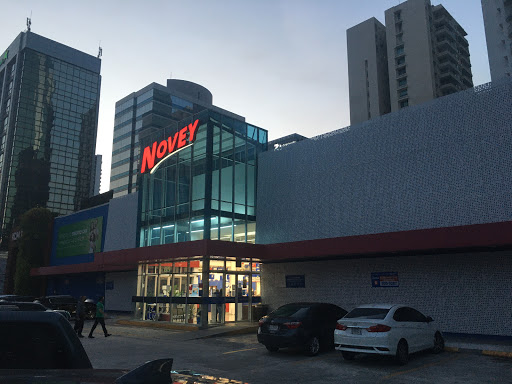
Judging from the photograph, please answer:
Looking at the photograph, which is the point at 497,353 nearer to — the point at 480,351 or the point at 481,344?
the point at 480,351

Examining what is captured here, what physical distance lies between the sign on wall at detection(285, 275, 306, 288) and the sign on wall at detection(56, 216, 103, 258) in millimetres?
19733

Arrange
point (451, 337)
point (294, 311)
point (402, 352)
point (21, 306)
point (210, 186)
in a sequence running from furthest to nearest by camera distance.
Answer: point (210, 186) → point (451, 337) → point (294, 311) → point (402, 352) → point (21, 306)

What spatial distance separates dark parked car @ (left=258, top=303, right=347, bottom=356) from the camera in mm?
12023

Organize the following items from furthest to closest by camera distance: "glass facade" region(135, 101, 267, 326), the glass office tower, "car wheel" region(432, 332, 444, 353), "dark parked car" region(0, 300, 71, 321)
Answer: the glass office tower → "glass facade" region(135, 101, 267, 326) → "car wheel" region(432, 332, 444, 353) → "dark parked car" region(0, 300, 71, 321)

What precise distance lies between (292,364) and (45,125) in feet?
522

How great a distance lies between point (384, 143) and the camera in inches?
752

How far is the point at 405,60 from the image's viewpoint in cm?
8000

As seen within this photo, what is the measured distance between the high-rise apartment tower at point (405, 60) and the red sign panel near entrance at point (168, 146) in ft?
201

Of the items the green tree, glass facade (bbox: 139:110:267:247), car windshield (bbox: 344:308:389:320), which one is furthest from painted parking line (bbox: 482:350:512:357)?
the green tree

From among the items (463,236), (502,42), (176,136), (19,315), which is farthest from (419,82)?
(19,315)

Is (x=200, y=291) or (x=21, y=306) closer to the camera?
(x=21, y=306)

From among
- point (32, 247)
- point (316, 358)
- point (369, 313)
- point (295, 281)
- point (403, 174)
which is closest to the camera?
point (369, 313)

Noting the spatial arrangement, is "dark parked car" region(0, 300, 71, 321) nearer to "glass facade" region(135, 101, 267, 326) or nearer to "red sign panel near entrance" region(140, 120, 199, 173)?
"glass facade" region(135, 101, 267, 326)

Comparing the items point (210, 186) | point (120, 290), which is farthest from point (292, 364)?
point (120, 290)
